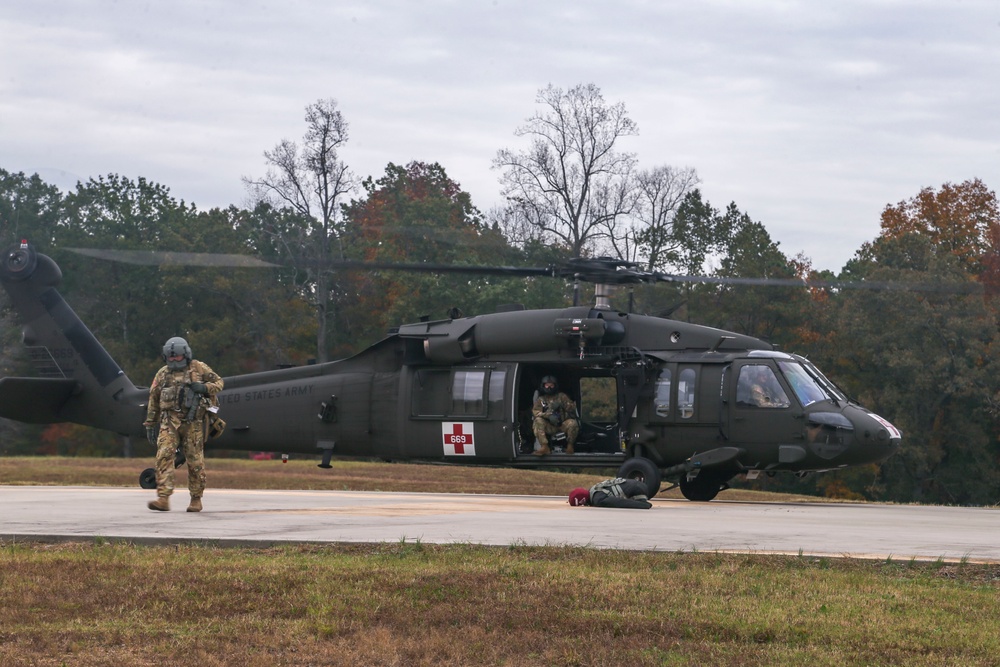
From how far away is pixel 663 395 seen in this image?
59.6 feet

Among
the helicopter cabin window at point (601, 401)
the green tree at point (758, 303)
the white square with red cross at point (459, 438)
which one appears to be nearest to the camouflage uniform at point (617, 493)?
the white square with red cross at point (459, 438)

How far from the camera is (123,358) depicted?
192 feet

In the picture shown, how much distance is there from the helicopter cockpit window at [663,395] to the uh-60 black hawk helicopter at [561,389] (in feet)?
0.05

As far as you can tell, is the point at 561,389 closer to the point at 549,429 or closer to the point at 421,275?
the point at 549,429

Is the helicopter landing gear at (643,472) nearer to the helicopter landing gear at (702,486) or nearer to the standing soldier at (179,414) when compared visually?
the helicopter landing gear at (702,486)

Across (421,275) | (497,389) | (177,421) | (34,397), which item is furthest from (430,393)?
(421,275)

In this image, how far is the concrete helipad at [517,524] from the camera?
10.4 m

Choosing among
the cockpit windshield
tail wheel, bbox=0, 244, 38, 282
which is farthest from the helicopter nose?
tail wheel, bbox=0, 244, 38, 282

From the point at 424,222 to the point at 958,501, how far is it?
1103 inches

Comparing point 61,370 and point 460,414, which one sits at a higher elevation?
point 61,370

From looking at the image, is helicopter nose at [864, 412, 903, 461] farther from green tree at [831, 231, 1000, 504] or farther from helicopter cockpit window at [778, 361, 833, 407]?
green tree at [831, 231, 1000, 504]

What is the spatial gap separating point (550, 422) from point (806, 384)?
153 inches

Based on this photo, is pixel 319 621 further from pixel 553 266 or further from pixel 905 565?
pixel 553 266

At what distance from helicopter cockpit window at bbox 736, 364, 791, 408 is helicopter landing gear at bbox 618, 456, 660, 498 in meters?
1.59
